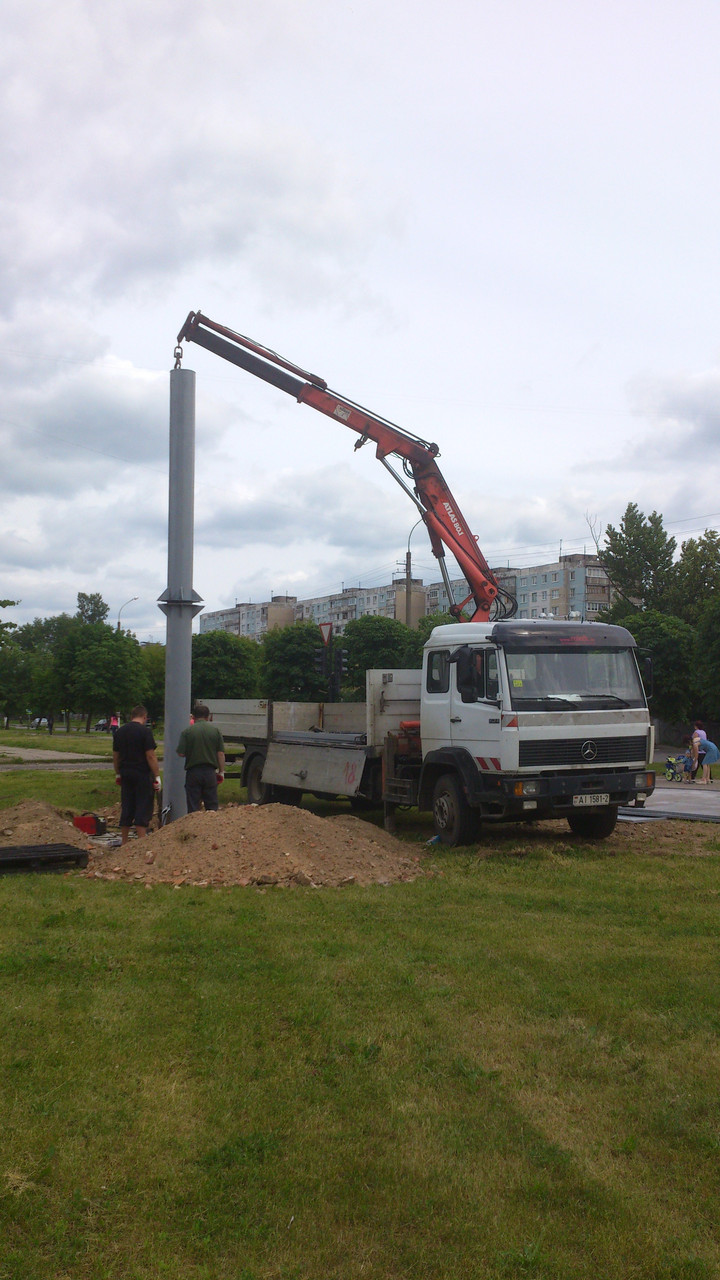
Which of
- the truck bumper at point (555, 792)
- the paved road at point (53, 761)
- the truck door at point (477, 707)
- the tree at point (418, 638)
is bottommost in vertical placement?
the paved road at point (53, 761)

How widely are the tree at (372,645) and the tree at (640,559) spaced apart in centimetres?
1492

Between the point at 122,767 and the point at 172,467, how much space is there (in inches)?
179

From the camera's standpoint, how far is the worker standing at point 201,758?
11.8 m

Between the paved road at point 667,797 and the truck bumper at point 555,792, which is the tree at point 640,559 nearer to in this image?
the paved road at point 667,797

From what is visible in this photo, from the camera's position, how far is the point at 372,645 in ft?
204

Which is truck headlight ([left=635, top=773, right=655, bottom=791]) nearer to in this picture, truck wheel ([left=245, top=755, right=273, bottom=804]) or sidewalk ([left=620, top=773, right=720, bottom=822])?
sidewalk ([left=620, top=773, right=720, bottom=822])

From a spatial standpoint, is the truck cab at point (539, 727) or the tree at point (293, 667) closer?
the truck cab at point (539, 727)

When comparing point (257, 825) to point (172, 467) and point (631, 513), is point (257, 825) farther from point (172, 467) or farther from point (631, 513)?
point (631, 513)

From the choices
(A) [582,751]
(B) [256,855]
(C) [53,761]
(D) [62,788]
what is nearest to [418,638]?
(C) [53,761]

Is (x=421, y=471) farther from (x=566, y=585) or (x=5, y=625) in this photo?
(x=566, y=585)

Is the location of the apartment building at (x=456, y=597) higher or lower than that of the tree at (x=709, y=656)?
higher

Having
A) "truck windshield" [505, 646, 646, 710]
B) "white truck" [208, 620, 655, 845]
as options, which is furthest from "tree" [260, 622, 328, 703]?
"truck windshield" [505, 646, 646, 710]

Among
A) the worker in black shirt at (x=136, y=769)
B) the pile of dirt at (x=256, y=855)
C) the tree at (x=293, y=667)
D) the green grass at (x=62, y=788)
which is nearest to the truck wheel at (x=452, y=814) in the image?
the pile of dirt at (x=256, y=855)

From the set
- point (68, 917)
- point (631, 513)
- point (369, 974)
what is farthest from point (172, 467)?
point (631, 513)
